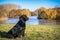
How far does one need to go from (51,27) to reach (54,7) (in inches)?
14.7

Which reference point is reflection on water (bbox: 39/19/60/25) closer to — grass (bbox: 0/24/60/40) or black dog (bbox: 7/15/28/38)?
grass (bbox: 0/24/60/40)

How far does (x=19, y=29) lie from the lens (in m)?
2.51

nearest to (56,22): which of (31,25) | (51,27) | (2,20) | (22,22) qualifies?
(51,27)

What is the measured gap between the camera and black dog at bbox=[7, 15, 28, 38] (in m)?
2.50

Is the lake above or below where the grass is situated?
above

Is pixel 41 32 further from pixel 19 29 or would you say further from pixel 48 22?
pixel 19 29

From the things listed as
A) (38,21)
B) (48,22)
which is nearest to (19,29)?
(38,21)

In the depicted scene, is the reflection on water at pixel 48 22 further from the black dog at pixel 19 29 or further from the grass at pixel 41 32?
the black dog at pixel 19 29

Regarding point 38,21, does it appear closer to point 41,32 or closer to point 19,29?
point 41,32

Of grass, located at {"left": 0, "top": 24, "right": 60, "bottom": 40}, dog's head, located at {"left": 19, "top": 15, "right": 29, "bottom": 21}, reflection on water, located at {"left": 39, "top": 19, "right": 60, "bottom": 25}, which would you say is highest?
dog's head, located at {"left": 19, "top": 15, "right": 29, "bottom": 21}

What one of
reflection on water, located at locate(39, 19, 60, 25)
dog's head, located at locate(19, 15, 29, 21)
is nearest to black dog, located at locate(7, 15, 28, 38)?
dog's head, located at locate(19, 15, 29, 21)

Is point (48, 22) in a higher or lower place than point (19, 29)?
higher

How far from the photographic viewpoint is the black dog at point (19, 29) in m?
2.50

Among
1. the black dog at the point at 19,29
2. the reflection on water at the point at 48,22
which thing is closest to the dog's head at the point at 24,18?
the black dog at the point at 19,29
